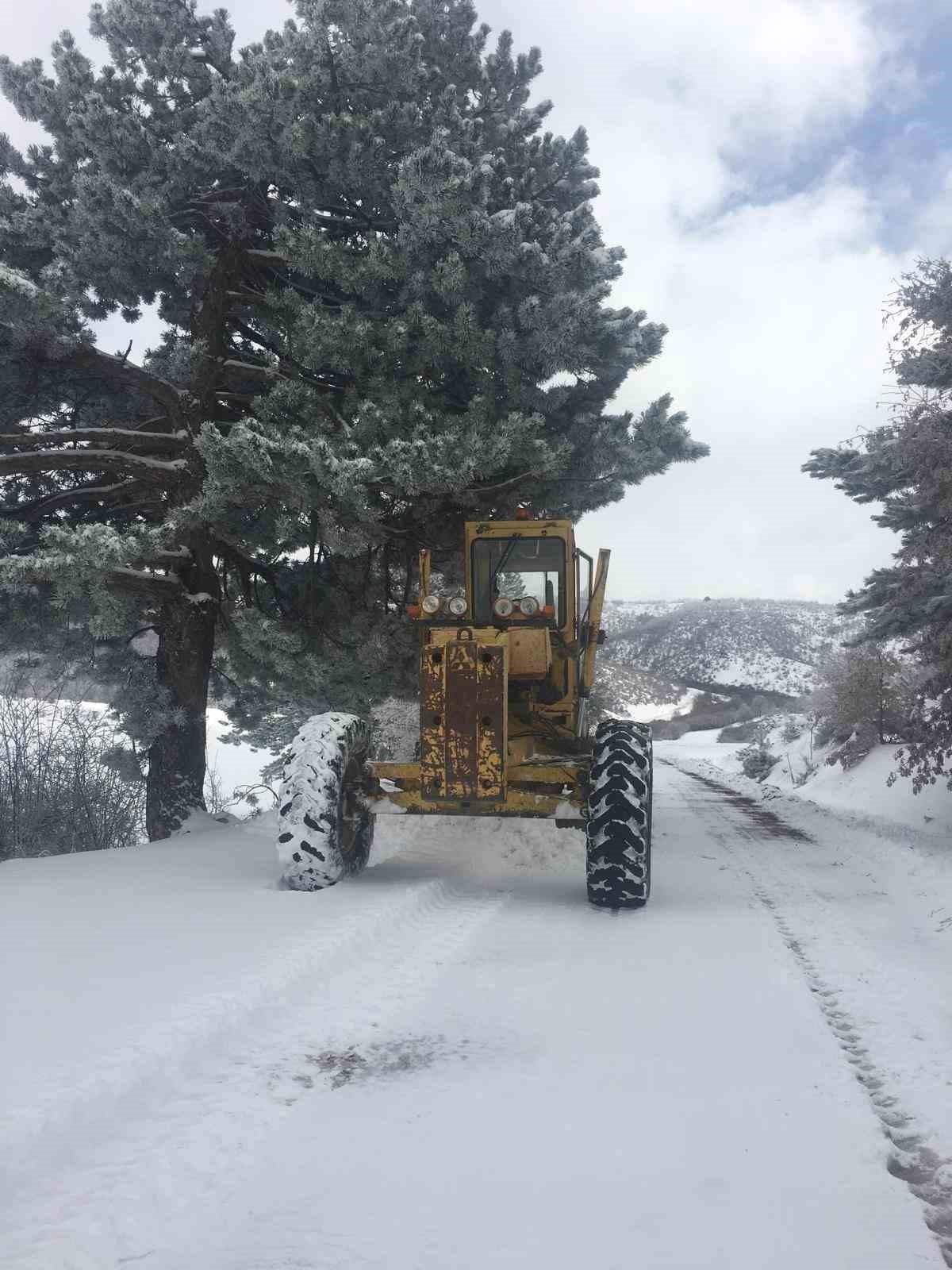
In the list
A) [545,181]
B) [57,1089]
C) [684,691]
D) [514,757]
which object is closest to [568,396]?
[545,181]

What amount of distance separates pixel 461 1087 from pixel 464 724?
3.52m

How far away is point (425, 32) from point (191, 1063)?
10745 mm

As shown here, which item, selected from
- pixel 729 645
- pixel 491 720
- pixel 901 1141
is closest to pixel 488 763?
pixel 491 720

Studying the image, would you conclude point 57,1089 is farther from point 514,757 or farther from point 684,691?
point 684,691

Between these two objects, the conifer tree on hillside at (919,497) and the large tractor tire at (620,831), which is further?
the conifer tree on hillside at (919,497)

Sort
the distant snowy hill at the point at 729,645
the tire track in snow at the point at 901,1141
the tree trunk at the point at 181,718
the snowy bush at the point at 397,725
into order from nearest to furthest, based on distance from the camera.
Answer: the tire track in snow at the point at 901,1141 → the tree trunk at the point at 181,718 → the snowy bush at the point at 397,725 → the distant snowy hill at the point at 729,645

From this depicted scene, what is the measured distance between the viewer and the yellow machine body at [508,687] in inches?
251

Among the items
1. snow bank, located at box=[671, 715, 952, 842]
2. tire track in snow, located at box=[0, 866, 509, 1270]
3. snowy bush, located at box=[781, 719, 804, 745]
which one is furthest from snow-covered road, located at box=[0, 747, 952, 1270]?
snowy bush, located at box=[781, 719, 804, 745]

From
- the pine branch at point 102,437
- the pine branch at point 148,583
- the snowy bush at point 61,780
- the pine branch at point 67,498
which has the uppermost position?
the pine branch at point 102,437

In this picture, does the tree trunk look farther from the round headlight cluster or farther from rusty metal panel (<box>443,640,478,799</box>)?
rusty metal panel (<box>443,640,478,799</box>)

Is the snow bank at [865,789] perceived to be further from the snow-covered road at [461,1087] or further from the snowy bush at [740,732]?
the snowy bush at [740,732]

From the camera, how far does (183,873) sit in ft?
21.8

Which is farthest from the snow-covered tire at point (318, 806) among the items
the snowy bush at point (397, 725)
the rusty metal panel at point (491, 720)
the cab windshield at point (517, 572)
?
the snowy bush at point (397, 725)

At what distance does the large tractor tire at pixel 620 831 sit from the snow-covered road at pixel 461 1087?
29 cm
